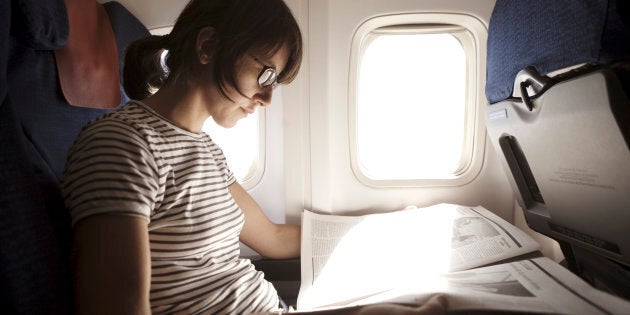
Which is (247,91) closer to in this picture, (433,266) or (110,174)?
(110,174)

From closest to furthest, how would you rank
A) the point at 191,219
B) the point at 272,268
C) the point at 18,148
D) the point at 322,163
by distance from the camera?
the point at 18,148 < the point at 191,219 < the point at 272,268 < the point at 322,163

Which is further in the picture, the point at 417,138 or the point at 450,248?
the point at 417,138

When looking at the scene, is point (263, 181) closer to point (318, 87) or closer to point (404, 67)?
point (318, 87)

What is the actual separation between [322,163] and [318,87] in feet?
0.94

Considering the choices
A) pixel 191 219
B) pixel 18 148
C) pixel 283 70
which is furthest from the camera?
pixel 283 70

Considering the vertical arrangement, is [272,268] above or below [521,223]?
below

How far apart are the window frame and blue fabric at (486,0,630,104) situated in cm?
47

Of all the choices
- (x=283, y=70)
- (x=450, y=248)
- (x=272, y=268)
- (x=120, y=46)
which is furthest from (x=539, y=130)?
(x=120, y=46)

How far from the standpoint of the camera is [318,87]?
130cm

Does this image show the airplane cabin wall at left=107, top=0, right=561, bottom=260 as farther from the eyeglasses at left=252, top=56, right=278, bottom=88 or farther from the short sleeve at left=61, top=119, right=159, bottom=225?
the short sleeve at left=61, top=119, right=159, bottom=225

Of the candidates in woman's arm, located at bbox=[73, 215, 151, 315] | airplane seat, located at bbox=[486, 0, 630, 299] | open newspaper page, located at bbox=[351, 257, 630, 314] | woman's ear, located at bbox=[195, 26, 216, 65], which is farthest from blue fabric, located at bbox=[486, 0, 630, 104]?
woman's arm, located at bbox=[73, 215, 151, 315]

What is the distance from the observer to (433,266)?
972 mm

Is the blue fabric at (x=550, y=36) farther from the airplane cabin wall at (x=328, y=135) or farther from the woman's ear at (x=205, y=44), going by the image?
the woman's ear at (x=205, y=44)

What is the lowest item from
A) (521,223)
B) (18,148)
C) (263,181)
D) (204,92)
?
(521,223)
